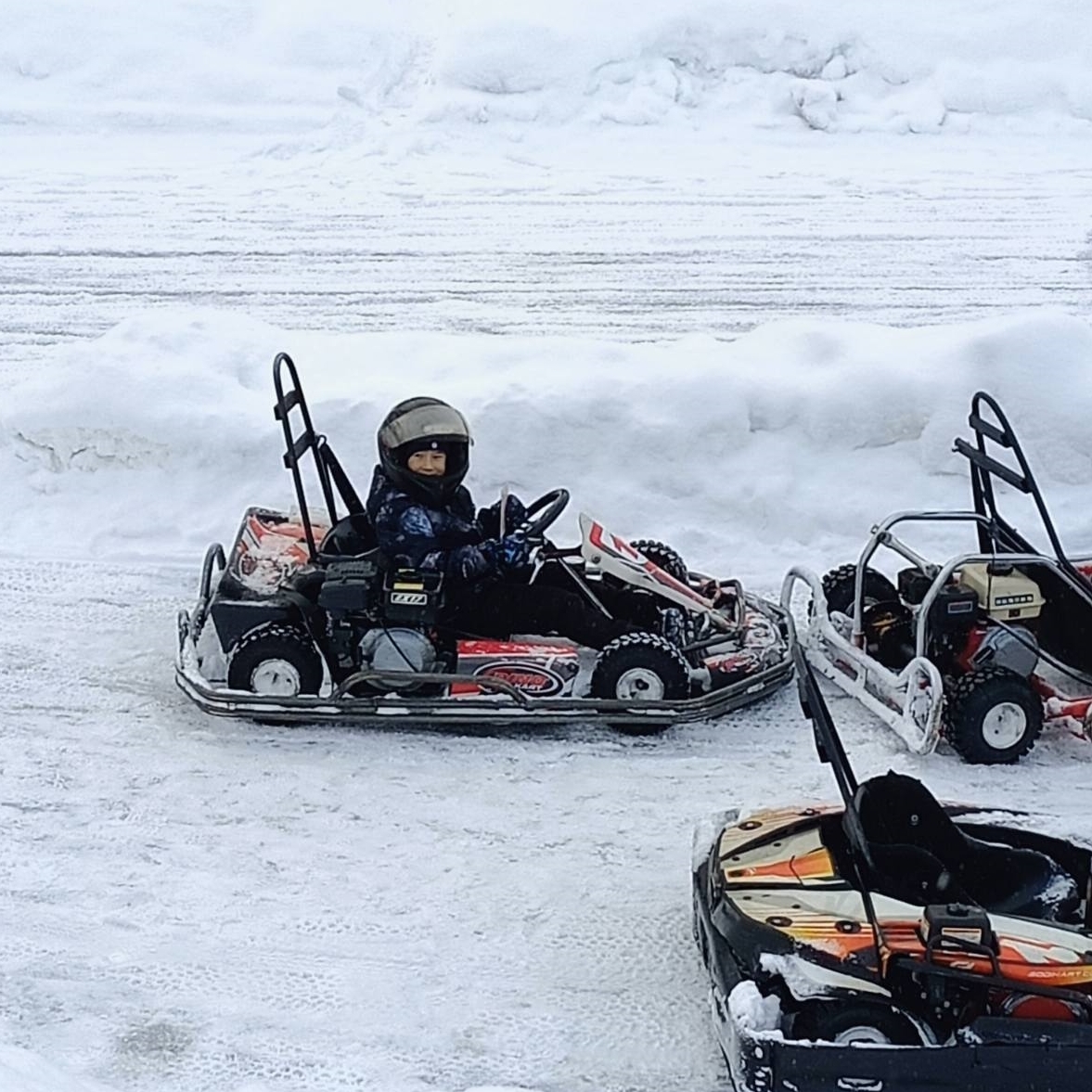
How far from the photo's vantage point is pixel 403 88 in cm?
2120

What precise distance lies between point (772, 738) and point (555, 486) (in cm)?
269

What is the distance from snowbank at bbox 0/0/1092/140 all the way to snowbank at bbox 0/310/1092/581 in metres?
11.1

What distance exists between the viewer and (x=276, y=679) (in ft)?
22.6

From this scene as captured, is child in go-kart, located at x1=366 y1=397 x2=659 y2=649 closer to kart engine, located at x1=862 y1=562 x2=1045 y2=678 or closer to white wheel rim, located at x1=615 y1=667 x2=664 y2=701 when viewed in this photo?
white wheel rim, located at x1=615 y1=667 x2=664 y2=701

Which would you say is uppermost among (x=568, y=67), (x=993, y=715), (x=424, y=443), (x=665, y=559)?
(x=568, y=67)

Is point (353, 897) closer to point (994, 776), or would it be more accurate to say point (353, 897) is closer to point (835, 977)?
point (835, 977)

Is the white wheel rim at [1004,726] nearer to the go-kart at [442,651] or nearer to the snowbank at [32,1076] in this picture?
the go-kart at [442,651]

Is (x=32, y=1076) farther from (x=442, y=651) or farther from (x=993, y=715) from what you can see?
(x=993, y=715)

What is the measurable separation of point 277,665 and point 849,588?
2.49 metres

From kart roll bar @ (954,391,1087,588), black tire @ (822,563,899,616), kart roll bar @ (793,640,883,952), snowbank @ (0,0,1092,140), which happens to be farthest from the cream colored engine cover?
snowbank @ (0,0,1092,140)

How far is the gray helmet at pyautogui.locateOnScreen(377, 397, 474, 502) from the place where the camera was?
7125 millimetres

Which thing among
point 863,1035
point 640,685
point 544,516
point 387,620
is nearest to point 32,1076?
point 863,1035

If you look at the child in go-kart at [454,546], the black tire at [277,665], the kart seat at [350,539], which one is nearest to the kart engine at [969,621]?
the child in go-kart at [454,546]

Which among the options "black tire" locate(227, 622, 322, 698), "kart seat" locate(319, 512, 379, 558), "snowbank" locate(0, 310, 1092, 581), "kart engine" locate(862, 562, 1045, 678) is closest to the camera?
"kart engine" locate(862, 562, 1045, 678)
